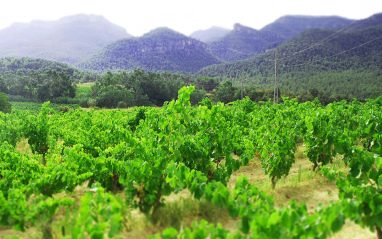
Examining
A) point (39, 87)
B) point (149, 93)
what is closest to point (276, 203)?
point (149, 93)

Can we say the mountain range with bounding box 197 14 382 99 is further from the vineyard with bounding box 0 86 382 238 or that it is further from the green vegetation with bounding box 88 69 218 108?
the vineyard with bounding box 0 86 382 238

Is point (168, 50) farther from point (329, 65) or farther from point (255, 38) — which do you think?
point (329, 65)

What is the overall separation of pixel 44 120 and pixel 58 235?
692 cm

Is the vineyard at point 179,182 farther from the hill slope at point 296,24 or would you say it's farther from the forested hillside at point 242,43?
the hill slope at point 296,24

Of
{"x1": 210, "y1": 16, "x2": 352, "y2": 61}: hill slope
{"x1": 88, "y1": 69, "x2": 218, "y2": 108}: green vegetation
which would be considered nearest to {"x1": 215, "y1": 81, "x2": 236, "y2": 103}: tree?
{"x1": 88, "y1": 69, "x2": 218, "y2": 108}: green vegetation

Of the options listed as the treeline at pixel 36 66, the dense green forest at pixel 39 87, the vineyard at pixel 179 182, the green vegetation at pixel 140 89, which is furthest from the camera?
the treeline at pixel 36 66

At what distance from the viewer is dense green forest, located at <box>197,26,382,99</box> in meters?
53.1

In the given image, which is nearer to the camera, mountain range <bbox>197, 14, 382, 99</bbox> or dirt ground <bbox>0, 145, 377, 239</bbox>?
dirt ground <bbox>0, 145, 377, 239</bbox>

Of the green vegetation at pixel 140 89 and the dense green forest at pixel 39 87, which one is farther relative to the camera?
the dense green forest at pixel 39 87

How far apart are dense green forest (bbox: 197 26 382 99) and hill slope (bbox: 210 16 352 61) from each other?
150ft

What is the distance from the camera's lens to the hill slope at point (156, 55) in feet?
394

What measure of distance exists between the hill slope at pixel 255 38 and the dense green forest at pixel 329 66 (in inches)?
1802

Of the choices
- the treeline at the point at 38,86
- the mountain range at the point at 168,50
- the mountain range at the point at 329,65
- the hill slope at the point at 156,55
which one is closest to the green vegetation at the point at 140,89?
the treeline at the point at 38,86

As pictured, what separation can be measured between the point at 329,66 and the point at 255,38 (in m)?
87.4
